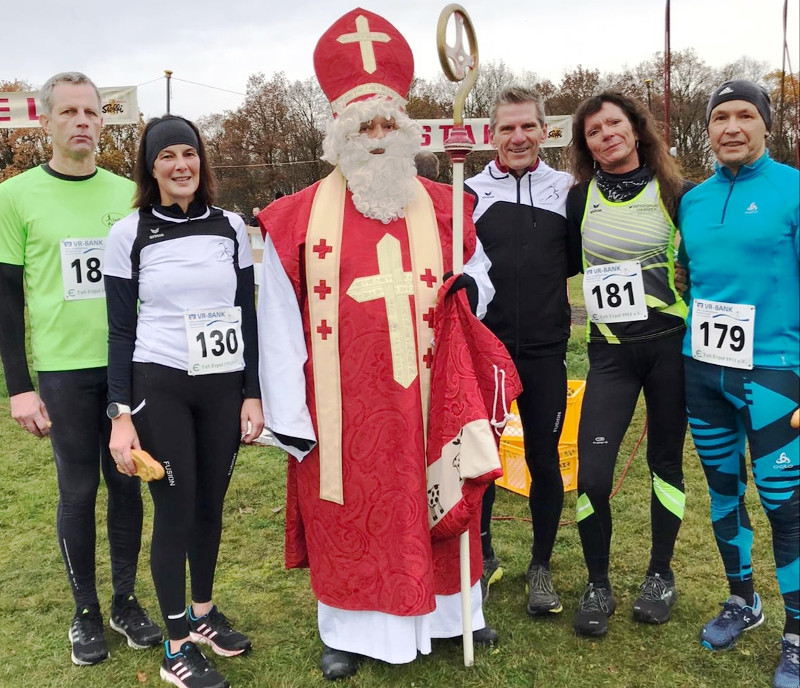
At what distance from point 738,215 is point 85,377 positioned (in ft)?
7.67

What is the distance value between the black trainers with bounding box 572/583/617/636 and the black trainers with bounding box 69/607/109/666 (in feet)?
6.11

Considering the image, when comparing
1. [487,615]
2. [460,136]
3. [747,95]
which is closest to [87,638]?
[487,615]

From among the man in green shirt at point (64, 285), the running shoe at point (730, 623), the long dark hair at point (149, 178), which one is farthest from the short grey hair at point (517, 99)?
the running shoe at point (730, 623)

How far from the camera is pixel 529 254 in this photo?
286cm

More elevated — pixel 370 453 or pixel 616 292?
pixel 616 292

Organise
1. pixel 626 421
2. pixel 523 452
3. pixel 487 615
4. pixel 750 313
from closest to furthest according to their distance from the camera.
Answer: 1. pixel 750 313
2. pixel 626 421
3. pixel 487 615
4. pixel 523 452

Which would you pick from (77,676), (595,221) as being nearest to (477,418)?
(595,221)

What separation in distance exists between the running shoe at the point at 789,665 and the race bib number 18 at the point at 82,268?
8.92 feet

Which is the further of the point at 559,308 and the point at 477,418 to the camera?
the point at 559,308

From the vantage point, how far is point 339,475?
2.54 meters

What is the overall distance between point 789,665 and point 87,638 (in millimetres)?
2589

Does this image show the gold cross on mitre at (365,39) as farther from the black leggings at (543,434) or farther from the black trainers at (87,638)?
the black trainers at (87,638)

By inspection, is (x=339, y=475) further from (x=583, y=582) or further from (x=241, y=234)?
(x=583, y=582)

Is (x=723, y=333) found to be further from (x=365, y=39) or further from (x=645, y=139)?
(x=365, y=39)
